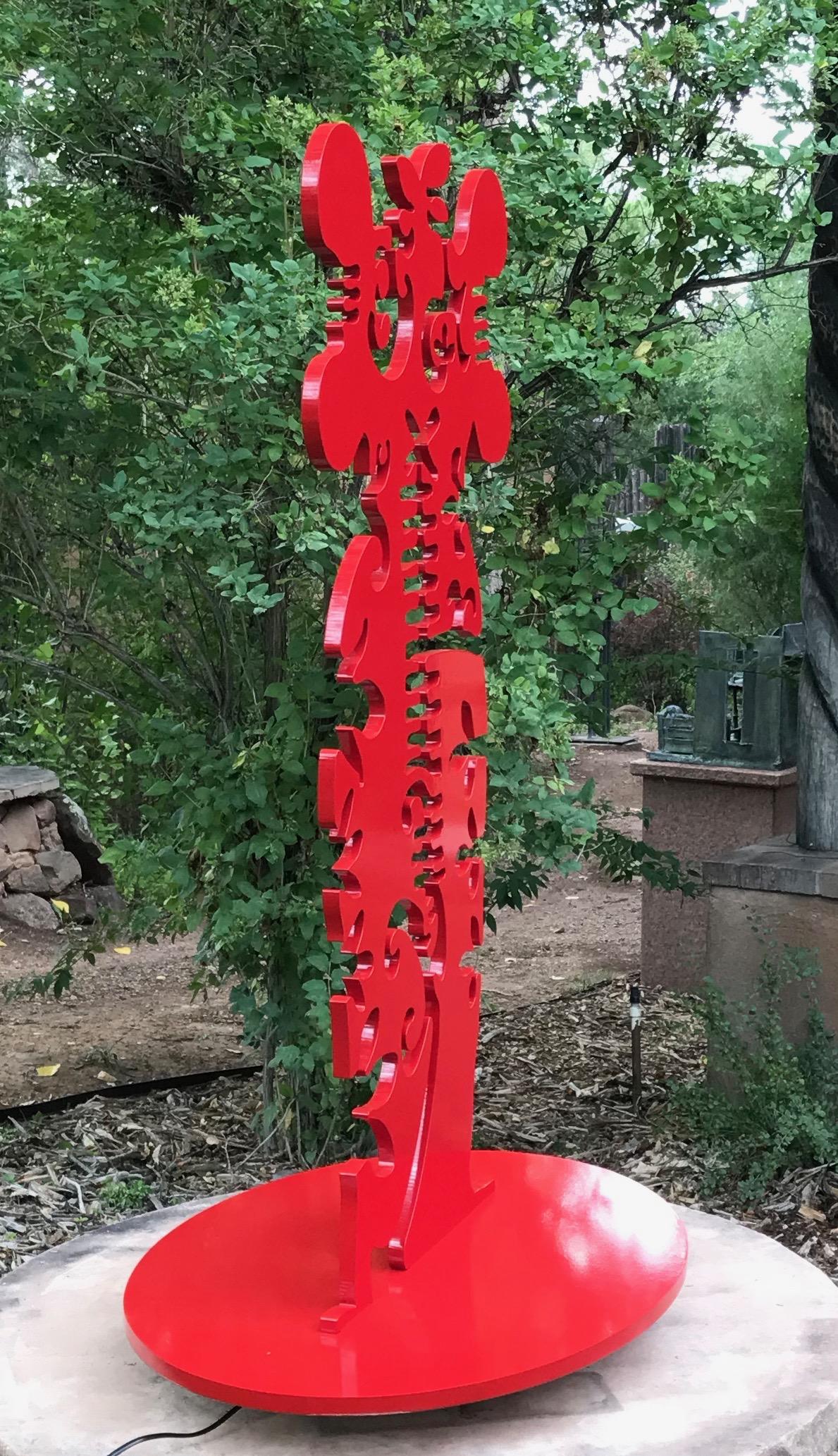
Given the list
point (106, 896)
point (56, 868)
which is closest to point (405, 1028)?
point (56, 868)

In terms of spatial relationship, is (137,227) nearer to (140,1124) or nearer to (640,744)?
(140,1124)

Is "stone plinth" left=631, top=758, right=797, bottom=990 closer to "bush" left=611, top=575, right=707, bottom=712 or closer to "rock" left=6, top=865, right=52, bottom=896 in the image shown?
"rock" left=6, top=865, right=52, bottom=896

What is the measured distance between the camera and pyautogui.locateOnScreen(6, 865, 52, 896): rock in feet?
27.3

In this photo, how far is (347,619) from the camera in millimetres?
2510

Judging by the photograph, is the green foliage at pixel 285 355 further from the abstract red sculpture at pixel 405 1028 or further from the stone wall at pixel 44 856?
the stone wall at pixel 44 856

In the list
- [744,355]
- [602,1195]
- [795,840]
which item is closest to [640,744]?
[744,355]

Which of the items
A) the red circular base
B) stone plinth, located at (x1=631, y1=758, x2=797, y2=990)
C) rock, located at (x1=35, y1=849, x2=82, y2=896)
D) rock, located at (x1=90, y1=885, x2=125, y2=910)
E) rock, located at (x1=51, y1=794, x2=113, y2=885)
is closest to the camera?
the red circular base

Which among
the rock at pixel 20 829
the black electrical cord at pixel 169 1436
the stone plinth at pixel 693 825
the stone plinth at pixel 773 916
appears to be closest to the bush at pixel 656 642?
the rock at pixel 20 829

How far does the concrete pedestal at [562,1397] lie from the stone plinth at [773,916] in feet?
5.16

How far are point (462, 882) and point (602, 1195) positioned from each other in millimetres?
759

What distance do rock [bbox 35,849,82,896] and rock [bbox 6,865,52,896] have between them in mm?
40

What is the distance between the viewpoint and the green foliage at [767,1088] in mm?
4277

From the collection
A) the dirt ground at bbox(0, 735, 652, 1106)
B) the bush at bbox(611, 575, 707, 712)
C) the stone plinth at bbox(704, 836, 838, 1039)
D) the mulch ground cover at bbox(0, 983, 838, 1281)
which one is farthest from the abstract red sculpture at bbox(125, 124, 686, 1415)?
the bush at bbox(611, 575, 707, 712)

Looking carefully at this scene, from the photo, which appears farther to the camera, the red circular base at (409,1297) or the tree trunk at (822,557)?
the tree trunk at (822,557)
